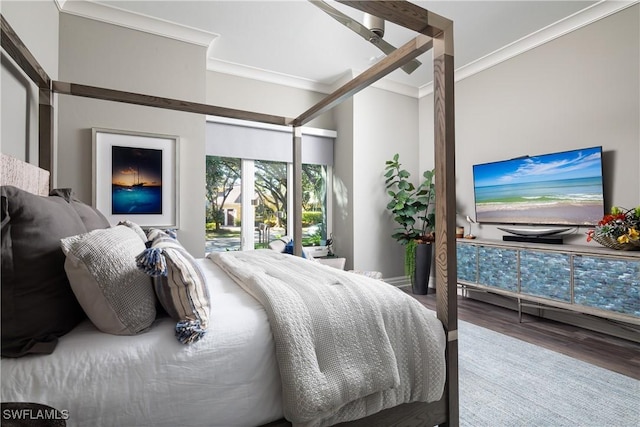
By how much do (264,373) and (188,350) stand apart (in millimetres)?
241

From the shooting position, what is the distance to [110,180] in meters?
2.95

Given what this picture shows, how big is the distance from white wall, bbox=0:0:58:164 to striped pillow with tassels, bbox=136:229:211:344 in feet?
4.18

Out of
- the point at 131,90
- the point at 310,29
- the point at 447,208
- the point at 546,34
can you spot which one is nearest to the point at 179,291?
the point at 447,208

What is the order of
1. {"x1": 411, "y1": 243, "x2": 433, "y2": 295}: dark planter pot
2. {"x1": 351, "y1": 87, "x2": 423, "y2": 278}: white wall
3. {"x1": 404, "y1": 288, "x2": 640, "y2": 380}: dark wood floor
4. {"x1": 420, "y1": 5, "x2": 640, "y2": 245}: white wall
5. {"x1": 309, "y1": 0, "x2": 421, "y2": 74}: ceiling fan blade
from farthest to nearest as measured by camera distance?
{"x1": 351, "y1": 87, "x2": 423, "y2": 278}: white wall
{"x1": 411, "y1": 243, "x2": 433, "y2": 295}: dark planter pot
{"x1": 420, "y1": 5, "x2": 640, "y2": 245}: white wall
{"x1": 404, "y1": 288, "x2": 640, "y2": 380}: dark wood floor
{"x1": 309, "y1": 0, "x2": 421, "y2": 74}: ceiling fan blade

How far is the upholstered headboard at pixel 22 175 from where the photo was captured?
140 cm

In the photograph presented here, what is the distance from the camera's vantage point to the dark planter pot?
421 centimetres

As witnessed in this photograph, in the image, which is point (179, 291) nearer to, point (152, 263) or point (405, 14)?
point (152, 263)

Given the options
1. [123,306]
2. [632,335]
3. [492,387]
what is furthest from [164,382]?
[632,335]

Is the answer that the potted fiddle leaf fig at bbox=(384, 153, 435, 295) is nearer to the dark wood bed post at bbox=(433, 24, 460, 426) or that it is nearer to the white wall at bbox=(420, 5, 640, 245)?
the white wall at bbox=(420, 5, 640, 245)

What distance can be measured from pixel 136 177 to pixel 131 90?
2.58 ft

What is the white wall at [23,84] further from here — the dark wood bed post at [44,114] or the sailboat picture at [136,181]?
the sailboat picture at [136,181]

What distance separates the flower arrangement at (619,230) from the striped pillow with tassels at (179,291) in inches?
118

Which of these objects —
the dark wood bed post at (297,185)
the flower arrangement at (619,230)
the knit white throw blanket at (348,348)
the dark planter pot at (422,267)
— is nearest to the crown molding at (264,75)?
the dark wood bed post at (297,185)

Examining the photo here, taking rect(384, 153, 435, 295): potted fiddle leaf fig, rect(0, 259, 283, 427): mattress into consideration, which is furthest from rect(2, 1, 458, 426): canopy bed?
rect(384, 153, 435, 295): potted fiddle leaf fig
